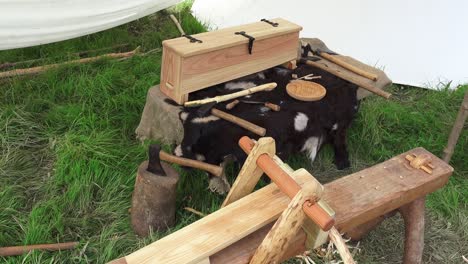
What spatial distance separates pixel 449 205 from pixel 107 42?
3.45 meters

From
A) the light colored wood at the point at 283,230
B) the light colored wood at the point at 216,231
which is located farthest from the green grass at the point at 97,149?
the light colored wood at the point at 283,230

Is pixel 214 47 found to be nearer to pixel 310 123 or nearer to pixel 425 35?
pixel 310 123

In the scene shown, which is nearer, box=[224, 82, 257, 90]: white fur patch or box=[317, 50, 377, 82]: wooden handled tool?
box=[224, 82, 257, 90]: white fur patch

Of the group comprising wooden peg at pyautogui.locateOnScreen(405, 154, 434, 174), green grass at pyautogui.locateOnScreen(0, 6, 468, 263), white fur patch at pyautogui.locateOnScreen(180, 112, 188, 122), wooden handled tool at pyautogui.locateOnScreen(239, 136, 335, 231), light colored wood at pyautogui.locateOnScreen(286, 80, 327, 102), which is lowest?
green grass at pyautogui.locateOnScreen(0, 6, 468, 263)

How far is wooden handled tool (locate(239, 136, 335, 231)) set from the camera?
1.35 meters

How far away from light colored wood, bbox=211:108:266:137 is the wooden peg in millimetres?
778

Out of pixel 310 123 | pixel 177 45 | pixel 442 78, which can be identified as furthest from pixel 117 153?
pixel 442 78

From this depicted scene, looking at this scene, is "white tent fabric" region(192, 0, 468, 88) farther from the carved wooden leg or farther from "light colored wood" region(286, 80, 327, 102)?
the carved wooden leg

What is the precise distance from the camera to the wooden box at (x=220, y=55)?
265cm

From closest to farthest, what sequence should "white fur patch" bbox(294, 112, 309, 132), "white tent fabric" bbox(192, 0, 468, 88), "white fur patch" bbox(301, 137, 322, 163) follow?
"white fur patch" bbox(294, 112, 309, 132) → "white fur patch" bbox(301, 137, 322, 163) → "white tent fabric" bbox(192, 0, 468, 88)

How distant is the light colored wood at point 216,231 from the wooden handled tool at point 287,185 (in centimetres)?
10

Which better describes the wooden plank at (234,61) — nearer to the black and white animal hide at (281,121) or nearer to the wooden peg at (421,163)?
the black and white animal hide at (281,121)

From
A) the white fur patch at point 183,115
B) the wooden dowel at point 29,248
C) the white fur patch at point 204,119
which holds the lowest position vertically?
the wooden dowel at point 29,248

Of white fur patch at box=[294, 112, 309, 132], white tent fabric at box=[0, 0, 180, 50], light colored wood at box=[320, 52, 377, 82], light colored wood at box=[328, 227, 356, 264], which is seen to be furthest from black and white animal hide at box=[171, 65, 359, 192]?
white tent fabric at box=[0, 0, 180, 50]
